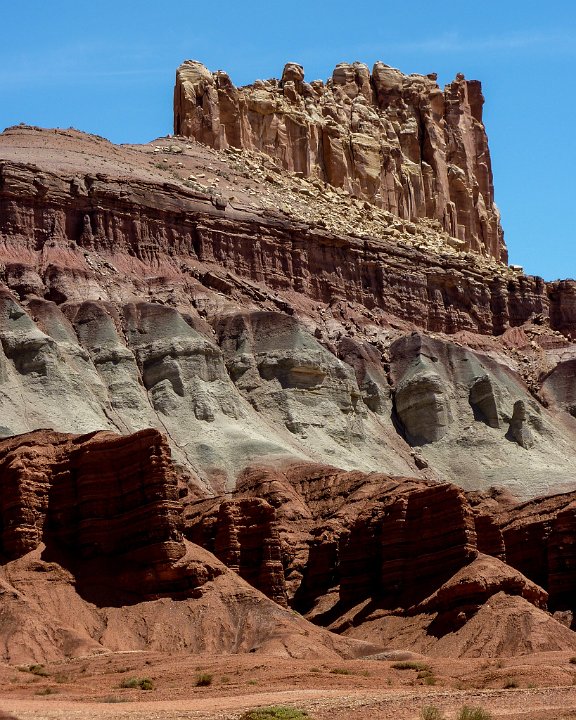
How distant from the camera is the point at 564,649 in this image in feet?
224

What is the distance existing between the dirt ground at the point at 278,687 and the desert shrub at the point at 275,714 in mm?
949

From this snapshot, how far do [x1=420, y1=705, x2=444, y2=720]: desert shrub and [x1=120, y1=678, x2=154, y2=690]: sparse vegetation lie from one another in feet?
34.8

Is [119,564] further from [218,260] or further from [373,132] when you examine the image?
[373,132]

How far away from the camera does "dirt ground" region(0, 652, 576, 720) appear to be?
45844mm

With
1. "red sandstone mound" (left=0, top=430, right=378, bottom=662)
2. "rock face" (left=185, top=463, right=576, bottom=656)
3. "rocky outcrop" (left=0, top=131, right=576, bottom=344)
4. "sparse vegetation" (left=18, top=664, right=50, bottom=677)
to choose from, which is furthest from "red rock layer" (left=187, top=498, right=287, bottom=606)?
"rocky outcrop" (left=0, top=131, right=576, bottom=344)

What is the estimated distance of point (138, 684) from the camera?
5241cm

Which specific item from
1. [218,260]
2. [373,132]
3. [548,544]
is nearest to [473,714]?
[548,544]

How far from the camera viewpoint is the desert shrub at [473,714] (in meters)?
41.8

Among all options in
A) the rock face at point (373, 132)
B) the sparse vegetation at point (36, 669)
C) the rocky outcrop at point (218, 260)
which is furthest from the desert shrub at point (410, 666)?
the rock face at point (373, 132)

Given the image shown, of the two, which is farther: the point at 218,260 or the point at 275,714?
the point at 218,260

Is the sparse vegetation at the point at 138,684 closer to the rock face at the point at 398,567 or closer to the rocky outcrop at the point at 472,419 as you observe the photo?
the rock face at the point at 398,567

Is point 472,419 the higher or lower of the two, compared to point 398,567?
higher

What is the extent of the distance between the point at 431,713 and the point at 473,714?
1.11m

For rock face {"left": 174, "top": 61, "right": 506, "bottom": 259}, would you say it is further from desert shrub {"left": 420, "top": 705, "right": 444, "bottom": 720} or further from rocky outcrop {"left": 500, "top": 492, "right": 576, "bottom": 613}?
desert shrub {"left": 420, "top": 705, "right": 444, "bottom": 720}
